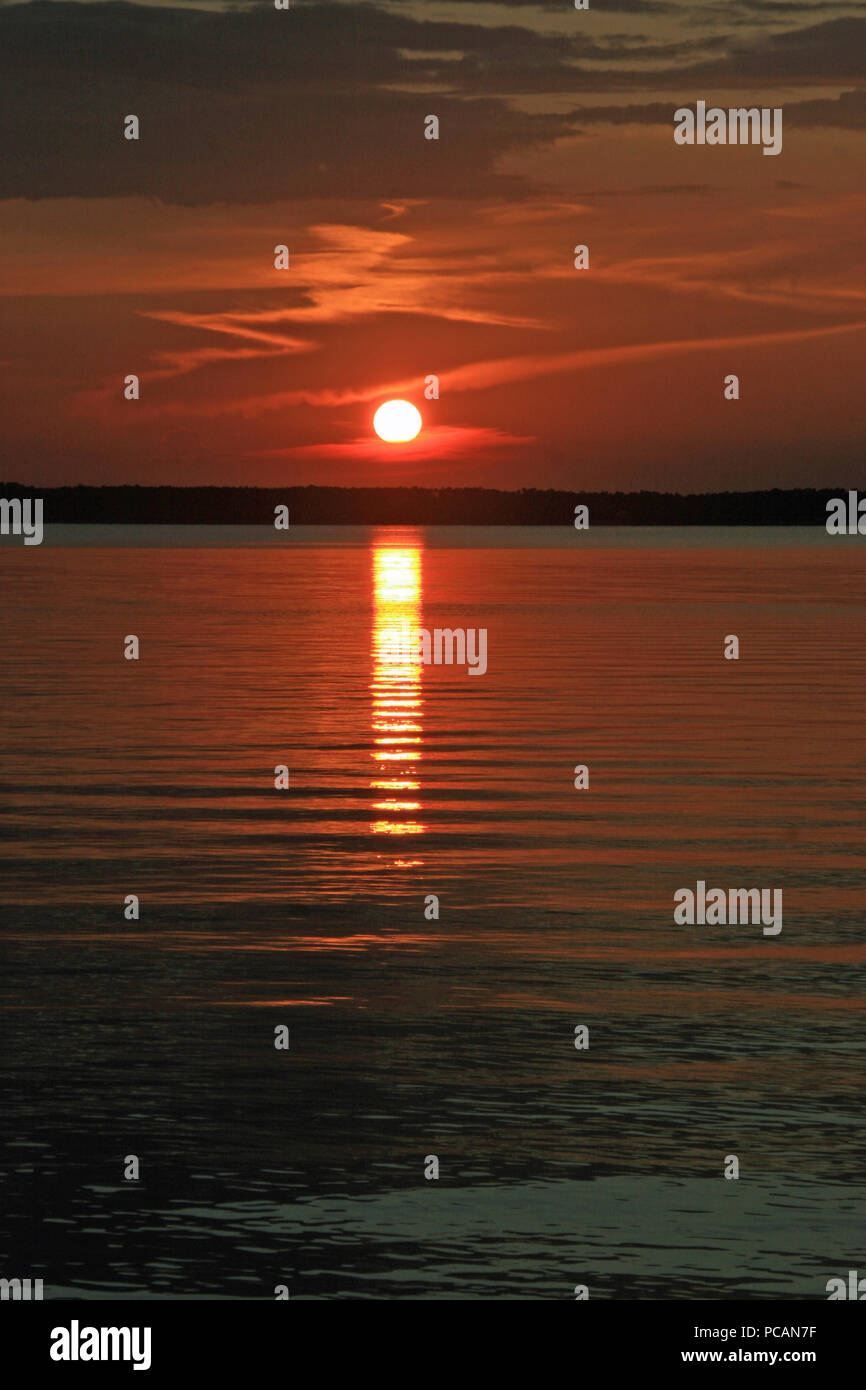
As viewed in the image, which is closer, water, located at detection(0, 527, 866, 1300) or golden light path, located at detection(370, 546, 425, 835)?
water, located at detection(0, 527, 866, 1300)

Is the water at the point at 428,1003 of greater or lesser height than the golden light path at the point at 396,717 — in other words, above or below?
below

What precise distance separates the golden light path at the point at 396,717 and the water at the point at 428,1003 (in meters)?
0.18

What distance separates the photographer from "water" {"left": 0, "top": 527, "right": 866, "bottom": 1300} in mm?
12711

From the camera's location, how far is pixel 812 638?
64.9 m

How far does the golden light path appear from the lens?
29250 millimetres

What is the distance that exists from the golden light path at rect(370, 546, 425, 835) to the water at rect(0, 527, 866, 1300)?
0.18 metres

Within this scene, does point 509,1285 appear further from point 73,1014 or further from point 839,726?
point 839,726

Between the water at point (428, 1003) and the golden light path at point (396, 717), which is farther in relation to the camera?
the golden light path at point (396, 717)

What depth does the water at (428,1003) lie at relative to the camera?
12.7 m

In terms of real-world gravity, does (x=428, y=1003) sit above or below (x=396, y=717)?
below

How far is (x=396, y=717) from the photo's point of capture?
42.3 meters

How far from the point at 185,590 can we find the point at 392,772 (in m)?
72.9

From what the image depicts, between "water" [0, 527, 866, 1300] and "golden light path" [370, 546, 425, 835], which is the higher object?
"golden light path" [370, 546, 425, 835]

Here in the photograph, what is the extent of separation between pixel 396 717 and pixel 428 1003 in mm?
24280
